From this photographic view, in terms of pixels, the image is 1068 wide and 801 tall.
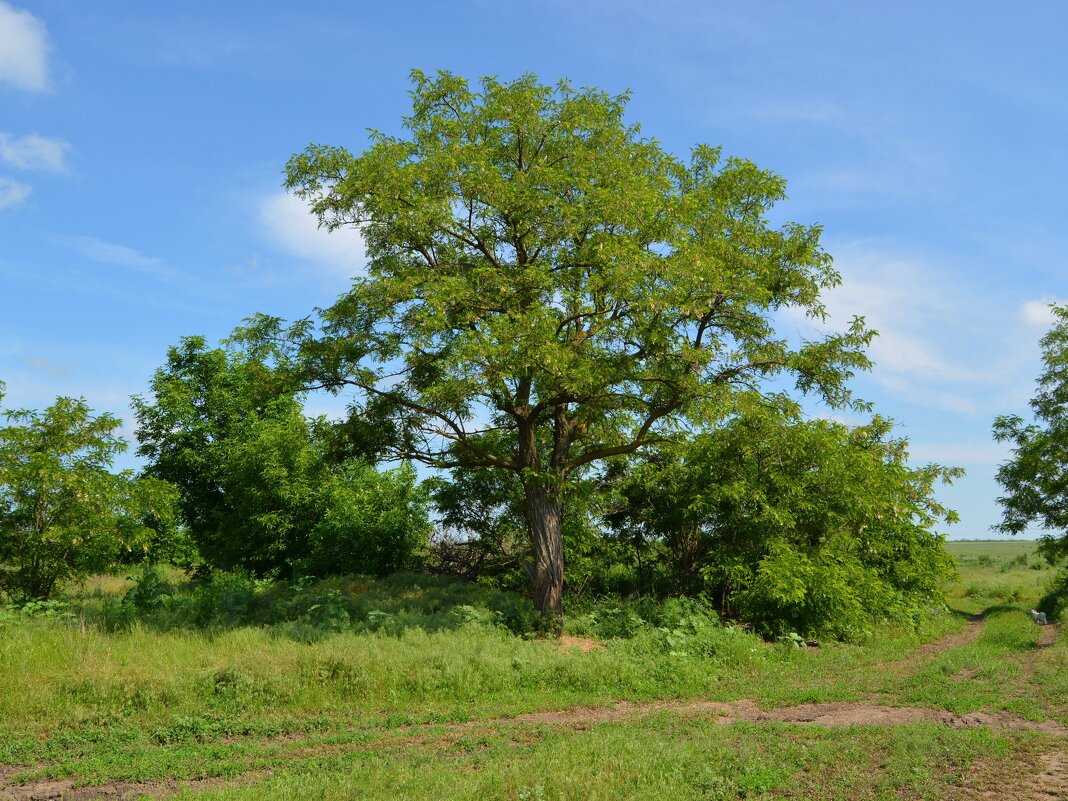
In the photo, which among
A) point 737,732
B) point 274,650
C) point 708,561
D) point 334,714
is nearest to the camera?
point 737,732

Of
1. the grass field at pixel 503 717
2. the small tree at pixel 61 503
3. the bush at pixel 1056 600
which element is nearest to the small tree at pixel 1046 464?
the bush at pixel 1056 600

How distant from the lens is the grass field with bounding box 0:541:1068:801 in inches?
315

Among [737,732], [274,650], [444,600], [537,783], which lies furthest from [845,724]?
[444,600]

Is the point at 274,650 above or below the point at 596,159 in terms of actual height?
below

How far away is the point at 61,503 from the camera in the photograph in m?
17.8

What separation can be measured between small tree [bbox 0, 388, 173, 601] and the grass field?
9.32 feet

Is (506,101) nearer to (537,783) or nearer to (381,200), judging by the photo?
(381,200)

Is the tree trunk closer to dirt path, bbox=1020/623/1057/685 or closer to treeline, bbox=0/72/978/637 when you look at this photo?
treeline, bbox=0/72/978/637

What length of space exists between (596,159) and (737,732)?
12.6 metres

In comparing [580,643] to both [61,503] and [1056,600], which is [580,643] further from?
[1056,600]

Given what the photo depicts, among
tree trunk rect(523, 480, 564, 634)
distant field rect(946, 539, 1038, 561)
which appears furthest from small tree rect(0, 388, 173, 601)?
distant field rect(946, 539, 1038, 561)

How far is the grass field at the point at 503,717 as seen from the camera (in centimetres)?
800

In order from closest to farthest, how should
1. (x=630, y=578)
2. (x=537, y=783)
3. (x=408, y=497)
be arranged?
(x=537, y=783) → (x=630, y=578) → (x=408, y=497)

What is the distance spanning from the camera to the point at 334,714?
11344 millimetres
